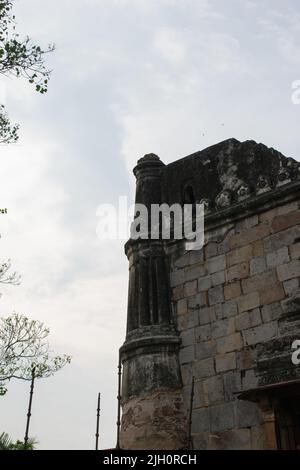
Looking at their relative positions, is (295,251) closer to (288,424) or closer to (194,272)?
(194,272)

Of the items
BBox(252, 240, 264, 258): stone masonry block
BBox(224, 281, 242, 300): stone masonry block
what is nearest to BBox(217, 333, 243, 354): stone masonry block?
BBox(224, 281, 242, 300): stone masonry block

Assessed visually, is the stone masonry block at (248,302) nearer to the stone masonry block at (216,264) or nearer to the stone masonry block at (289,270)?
the stone masonry block at (289,270)

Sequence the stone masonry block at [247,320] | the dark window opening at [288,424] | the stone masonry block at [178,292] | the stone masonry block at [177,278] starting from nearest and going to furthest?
1. the dark window opening at [288,424]
2. the stone masonry block at [247,320]
3. the stone masonry block at [178,292]
4. the stone masonry block at [177,278]

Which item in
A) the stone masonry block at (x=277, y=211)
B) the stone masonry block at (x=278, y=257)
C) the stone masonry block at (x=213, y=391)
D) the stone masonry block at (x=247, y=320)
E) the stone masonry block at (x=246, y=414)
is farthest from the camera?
the stone masonry block at (x=277, y=211)

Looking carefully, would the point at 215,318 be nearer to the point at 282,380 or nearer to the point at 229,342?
the point at 229,342

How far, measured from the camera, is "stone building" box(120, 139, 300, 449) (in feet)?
21.4

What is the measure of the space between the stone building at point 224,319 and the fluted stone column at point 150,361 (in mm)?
14

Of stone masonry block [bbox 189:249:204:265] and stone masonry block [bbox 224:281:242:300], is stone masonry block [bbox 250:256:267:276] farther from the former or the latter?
stone masonry block [bbox 189:249:204:265]

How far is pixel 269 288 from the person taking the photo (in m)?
7.04

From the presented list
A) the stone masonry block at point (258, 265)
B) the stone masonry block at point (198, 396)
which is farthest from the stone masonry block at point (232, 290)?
the stone masonry block at point (198, 396)

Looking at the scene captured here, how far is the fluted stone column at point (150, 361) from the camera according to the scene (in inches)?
278

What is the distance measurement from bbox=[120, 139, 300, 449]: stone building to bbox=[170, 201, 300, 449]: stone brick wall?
14 millimetres

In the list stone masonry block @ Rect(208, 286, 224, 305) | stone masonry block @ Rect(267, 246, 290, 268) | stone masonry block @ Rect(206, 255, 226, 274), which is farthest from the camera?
stone masonry block @ Rect(206, 255, 226, 274)

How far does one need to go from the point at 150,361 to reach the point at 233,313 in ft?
4.32
